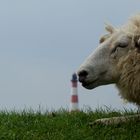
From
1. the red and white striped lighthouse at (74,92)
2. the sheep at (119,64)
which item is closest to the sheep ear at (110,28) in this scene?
the sheep at (119,64)

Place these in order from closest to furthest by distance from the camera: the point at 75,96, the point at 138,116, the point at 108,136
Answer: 1. the point at 108,136
2. the point at 138,116
3. the point at 75,96

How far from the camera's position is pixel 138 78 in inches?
326

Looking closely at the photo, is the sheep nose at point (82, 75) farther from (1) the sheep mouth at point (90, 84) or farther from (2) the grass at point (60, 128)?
(2) the grass at point (60, 128)

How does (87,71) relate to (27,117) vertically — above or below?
above

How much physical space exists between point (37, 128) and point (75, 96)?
421 centimetres

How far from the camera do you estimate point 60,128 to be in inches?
330

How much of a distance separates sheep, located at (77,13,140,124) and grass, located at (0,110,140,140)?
0.31 metres

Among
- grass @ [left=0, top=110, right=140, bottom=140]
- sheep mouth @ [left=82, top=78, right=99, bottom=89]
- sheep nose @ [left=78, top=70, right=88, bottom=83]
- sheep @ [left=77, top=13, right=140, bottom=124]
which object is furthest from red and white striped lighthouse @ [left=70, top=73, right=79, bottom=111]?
sheep nose @ [left=78, top=70, right=88, bottom=83]

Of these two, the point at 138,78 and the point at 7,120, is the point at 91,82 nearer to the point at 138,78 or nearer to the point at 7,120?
the point at 138,78

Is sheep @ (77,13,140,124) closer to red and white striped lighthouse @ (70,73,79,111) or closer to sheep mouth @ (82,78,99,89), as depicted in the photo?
sheep mouth @ (82,78,99,89)

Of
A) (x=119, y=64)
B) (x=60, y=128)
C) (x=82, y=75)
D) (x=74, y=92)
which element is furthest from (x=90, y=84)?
(x=74, y=92)

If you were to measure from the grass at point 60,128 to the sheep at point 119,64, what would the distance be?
31 cm

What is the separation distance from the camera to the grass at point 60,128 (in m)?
7.96

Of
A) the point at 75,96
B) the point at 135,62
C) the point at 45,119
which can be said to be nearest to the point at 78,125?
the point at 45,119
